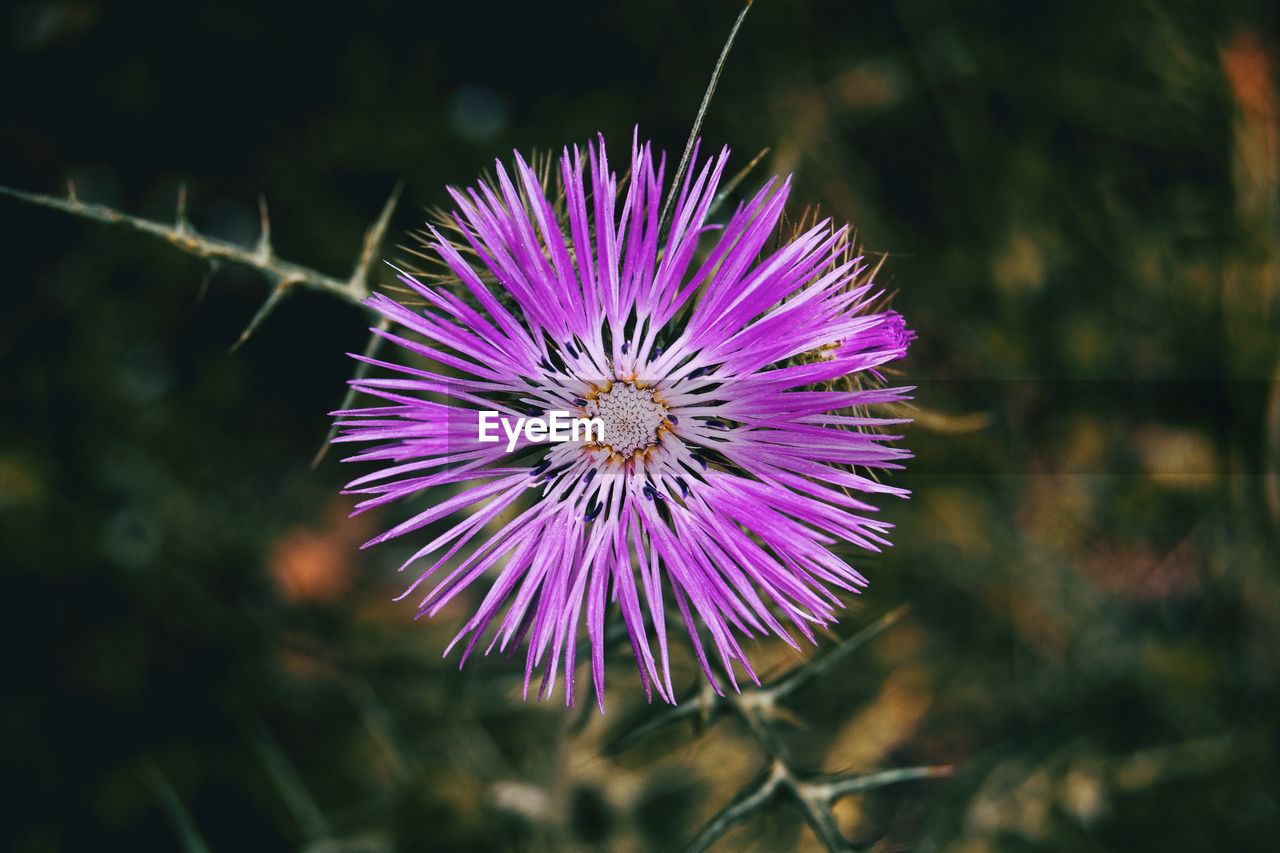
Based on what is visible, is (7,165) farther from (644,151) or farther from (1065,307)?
(1065,307)

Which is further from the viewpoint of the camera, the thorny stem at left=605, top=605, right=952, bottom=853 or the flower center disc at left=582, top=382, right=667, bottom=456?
the flower center disc at left=582, top=382, right=667, bottom=456

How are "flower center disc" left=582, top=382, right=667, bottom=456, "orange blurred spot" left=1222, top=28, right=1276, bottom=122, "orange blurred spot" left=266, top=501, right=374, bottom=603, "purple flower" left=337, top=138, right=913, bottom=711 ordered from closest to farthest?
"purple flower" left=337, top=138, right=913, bottom=711 < "flower center disc" left=582, top=382, right=667, bottom=456 < "orange blurred spot" left=1222, top=28, right=1276, bottom=122 < "orange blurred spot" left=266, top=501, right=374, bottom=603

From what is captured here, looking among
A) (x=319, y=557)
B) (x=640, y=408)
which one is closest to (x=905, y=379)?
(x=640, y=408)

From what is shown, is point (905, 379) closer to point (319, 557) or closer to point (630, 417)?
point (630, 417)

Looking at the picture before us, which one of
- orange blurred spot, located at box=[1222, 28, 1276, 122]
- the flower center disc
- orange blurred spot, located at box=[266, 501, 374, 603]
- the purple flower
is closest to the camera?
the purple flower

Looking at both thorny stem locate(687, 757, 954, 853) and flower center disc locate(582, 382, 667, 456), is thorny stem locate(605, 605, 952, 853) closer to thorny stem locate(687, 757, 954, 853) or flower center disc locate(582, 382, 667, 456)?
thorny stem locate(687, 757, 954, 853)

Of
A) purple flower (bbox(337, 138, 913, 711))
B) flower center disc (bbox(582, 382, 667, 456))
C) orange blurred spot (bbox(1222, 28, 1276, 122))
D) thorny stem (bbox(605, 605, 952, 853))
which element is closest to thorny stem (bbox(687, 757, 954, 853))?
thorny stem (bbox(605, 605, 952, 853))

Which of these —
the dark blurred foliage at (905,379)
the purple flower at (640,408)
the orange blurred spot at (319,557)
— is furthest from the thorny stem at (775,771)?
the orange blurred spot at (319,557)
